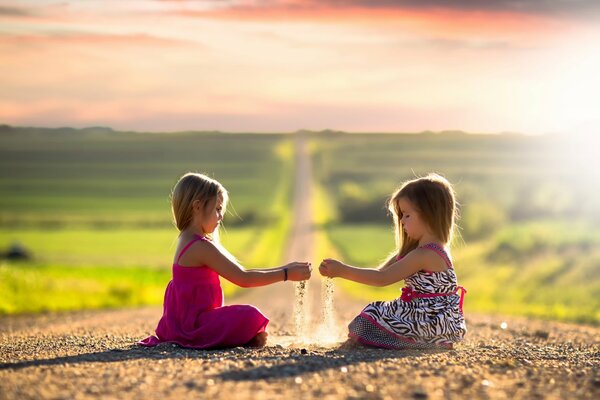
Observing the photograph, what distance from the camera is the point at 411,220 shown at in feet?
31.5

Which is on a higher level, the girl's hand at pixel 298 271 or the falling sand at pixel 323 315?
the girl's hand at pixel 298 271

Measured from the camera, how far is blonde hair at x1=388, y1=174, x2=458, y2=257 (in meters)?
9.52

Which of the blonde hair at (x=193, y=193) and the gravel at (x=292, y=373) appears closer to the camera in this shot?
the gravel at (x=292, y=373)

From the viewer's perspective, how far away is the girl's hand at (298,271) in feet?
31.2

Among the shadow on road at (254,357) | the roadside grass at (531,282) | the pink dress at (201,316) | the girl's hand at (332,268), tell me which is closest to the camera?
the shadow on road at (254,357)

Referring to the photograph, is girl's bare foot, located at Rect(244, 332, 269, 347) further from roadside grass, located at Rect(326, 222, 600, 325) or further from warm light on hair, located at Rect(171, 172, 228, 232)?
roadside grass, located at Rect(326, 222, 600, 325)

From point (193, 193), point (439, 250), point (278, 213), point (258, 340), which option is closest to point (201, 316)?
point (258, 340)

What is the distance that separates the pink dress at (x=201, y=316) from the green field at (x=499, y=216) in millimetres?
2539

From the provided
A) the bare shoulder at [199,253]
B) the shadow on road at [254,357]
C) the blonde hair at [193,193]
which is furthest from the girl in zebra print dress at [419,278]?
the blonde hair at [193,193]

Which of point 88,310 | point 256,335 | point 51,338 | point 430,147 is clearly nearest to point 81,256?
point 88,310

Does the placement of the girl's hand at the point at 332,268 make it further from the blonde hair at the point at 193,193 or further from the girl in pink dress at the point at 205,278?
the blonde hair at the point at 193,193

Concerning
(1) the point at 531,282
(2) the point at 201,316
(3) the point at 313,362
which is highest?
(2) the point at 201,316

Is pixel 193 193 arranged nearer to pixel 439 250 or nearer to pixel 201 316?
pixel 201 316

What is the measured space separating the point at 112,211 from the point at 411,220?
72.9m
